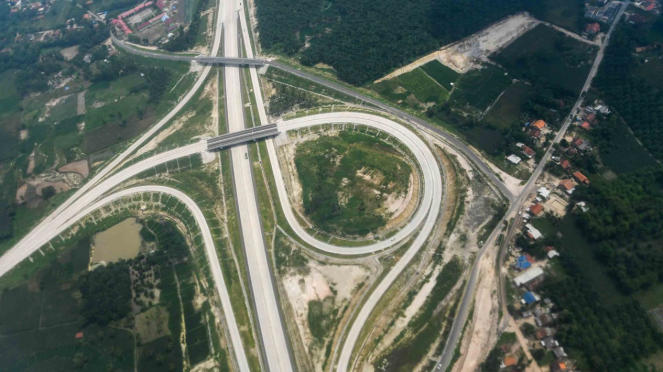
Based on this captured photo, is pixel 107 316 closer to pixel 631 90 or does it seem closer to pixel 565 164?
pixel 565 164

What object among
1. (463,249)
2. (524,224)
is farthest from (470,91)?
(463,249)

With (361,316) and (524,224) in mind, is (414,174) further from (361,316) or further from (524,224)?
(361,316)

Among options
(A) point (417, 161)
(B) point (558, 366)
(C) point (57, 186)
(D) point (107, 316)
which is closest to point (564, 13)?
(A) point (417, 161)

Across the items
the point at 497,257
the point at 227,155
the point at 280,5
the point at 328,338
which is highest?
the point at 280,5

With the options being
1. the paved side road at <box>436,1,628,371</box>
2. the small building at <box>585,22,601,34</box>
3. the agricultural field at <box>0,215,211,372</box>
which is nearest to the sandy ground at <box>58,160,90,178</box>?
the agricultural field at <box>0,215,211,372</box>

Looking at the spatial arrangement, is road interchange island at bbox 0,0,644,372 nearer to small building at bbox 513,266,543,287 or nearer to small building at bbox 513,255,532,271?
small building at bbox 513,266,543,287

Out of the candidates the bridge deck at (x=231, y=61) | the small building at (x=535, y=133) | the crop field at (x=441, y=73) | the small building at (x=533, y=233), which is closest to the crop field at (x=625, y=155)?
the small building at (x=535, y=133)

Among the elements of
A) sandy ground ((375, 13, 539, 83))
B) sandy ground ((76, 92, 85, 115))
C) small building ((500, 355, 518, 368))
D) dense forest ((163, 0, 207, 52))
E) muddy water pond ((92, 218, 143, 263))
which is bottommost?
small building ((500, 355, 518, 368))
